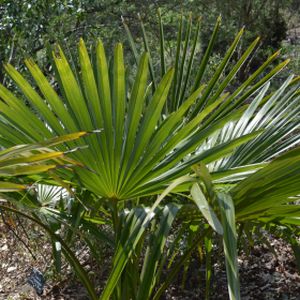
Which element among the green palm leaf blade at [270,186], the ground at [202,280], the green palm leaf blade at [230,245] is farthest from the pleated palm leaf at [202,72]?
the ground at [202,280]

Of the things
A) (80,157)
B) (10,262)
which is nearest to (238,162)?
(80,157)

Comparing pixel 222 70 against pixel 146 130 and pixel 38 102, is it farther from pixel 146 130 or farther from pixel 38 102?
pixel 38 102

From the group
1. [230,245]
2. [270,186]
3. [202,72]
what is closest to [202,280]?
[202,72]

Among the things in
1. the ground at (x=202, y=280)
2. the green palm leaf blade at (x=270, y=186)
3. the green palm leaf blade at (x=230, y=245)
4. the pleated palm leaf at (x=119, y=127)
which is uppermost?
the ground at (x=202, y=280)

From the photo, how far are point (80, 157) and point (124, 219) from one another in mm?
263

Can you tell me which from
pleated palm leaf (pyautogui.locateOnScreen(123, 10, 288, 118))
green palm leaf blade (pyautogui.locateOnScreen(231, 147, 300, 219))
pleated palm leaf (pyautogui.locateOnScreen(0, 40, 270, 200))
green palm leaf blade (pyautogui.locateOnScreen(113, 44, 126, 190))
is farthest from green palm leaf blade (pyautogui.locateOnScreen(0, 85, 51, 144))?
green palm leaf blade (pyautogui.locateOnScreen(231, 147, 300, 219))

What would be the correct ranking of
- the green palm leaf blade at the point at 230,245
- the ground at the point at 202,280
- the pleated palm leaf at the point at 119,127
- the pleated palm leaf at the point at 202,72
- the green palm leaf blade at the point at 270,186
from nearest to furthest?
the green palm leaf blade at the point at 230,245 < the green palm leaf blade at the point at 270,186 < the pleated palm leaf at the point at 119,127 < the pleated palm leaf at the point at 202,72 < the ground at the point at 202,280

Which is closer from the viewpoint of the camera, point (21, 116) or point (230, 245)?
point (230, 245)

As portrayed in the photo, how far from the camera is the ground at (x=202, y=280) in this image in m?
4.09

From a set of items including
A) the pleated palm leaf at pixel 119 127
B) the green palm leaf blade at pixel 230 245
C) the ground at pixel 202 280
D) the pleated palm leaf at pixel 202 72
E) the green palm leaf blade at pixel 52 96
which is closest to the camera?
the green palm leaf blade at pixel 230 245

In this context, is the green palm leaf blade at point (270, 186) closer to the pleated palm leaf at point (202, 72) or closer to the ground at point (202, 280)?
the pleated palm leaf at point (202, 72)

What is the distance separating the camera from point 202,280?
4.28m

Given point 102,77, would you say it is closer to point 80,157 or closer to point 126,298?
point 80,157

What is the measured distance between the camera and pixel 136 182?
211 cm
